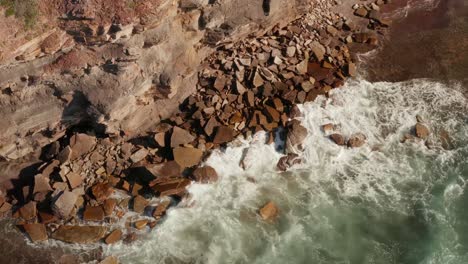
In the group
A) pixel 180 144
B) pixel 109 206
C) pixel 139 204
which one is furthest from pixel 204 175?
pixel 109 206

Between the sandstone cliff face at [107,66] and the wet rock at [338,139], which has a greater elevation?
the sandstone cliff face at [107,66]

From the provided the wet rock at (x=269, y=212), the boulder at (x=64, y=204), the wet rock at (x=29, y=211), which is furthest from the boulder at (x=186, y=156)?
the wet rock at (x=29, y=211)

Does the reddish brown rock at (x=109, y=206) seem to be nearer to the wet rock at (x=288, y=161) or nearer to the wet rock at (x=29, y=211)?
the wet rock at (x=29, y=211)

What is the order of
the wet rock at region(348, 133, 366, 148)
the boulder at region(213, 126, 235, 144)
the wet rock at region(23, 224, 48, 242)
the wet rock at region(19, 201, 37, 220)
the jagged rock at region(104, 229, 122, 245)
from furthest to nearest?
1. the wet rock at region(348, 133, 366, 148)
2. the boulder at region(213, 126, 235, 144)
3. the wet rock at region(19, 201, 37, 220)
4. the wet rock at region(23, 224, 48, 242)
5. the jagged rock at region(104, 229, 122, 245)

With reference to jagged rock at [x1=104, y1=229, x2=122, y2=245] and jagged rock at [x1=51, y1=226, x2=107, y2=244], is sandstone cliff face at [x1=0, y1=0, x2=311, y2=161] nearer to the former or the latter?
jagged rock at [x1=51, y1=226, x2=107, y2=244]

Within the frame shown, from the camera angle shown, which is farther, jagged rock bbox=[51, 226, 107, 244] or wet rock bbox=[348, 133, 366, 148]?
wet rock bbox=[348, 133, 366, 148]

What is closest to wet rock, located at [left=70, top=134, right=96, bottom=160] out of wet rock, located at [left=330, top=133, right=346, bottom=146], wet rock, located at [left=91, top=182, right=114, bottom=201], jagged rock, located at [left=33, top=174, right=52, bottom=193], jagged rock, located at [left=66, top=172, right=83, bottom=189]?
jagged rock, located at [left=66, top=172, right=83, bottom=189]

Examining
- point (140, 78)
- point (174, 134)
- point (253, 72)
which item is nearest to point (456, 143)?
point (253, 72)
